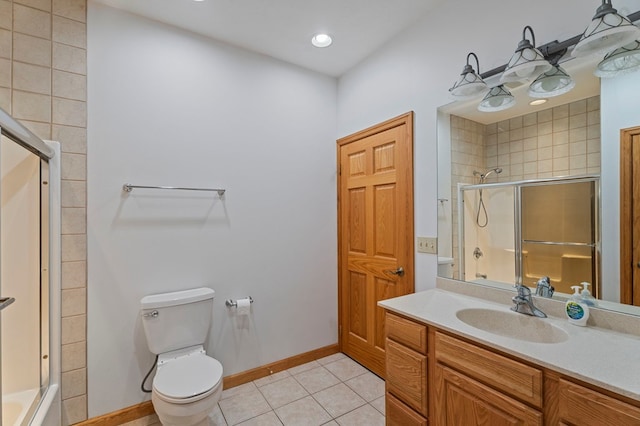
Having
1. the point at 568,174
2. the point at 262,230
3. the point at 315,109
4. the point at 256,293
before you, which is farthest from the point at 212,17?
the point at 568,174

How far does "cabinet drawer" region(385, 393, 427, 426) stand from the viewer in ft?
4.80

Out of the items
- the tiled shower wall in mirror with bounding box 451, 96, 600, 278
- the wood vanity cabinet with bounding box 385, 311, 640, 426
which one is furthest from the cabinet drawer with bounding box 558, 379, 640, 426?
the tiled shower wall in mirror with bounding box 451, 96, 600, 278

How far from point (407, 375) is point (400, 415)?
0.24m

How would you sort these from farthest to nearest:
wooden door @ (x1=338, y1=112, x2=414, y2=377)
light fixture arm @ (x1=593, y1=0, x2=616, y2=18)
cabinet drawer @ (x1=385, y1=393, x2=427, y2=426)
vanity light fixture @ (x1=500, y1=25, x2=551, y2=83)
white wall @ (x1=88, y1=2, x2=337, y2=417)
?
1. wooden door @ (x1=338, y1=112, x2=414, y2=377)
2. white wall @ (x1=88, y1=2, x2=337, y2=417)
3. cabinet drawer @ (x1=385, y1=393, x2=427, y2=426)
4. vanity light fixture @ (x1=500, y1=25, x2=551, y2=83)
5. light fixture arm @ (x1=593, y1=0, x2=616, y2=18)

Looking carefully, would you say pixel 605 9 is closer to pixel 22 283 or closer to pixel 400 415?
pixel 400 415

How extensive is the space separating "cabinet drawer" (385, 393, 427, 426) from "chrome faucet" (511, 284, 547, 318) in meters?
0.72

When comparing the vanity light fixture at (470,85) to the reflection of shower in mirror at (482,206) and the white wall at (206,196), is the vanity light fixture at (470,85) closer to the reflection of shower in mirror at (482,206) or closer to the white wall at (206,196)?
the reflection of shower in mirror at (482,206)

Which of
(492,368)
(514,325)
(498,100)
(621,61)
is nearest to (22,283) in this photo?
(492,368)

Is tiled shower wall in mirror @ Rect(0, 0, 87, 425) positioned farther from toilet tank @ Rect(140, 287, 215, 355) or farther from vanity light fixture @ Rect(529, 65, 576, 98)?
vanity light fixture @ Rect(529, 65, 576, 98)

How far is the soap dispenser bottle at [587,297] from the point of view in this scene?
4.30 ft

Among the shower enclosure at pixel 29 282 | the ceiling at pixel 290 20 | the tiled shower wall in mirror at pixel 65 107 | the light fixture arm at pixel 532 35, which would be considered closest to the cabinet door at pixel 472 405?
the light fixture arm at pixel 532 35

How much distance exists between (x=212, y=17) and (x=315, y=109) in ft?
3.51

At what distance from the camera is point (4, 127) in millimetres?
1089

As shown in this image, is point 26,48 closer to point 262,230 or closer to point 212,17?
point 212,17
